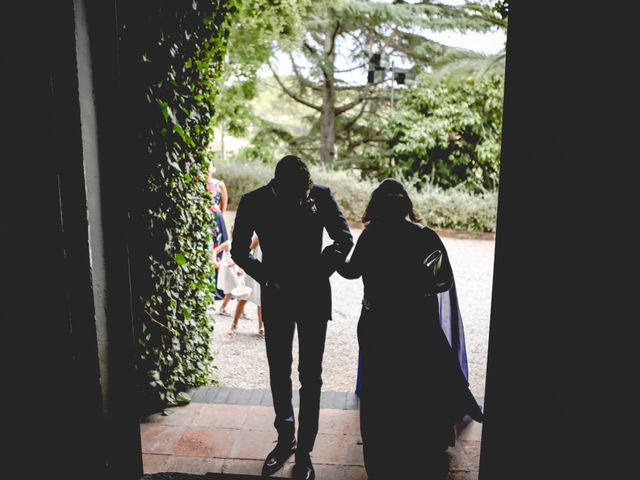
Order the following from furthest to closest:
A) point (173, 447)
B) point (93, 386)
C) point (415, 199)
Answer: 1. point (415, 199)
2. point (173, 447)
3. point (93, 386)

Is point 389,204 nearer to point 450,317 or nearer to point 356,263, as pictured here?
point 356,263

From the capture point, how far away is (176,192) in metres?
3.62

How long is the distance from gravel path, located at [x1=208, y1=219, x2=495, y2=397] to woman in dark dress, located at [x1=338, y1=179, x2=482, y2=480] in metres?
0.12

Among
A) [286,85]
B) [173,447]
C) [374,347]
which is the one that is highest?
[286,85]

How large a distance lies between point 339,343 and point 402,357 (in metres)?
3.03

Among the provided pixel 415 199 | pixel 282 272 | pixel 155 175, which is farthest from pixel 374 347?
pixel 415 199

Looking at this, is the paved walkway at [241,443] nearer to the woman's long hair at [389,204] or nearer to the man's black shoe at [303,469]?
the man's black shoe at [303,469]

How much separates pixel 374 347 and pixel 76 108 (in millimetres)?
2019

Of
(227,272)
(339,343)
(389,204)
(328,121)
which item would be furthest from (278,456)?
(328,121)

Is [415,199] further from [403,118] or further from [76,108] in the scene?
[76,108]

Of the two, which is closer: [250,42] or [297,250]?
[297,250]

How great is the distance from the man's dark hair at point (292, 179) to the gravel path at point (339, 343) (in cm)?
93

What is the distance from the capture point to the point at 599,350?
1943 millimetres

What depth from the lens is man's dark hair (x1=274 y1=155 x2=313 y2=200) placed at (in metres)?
2.80
